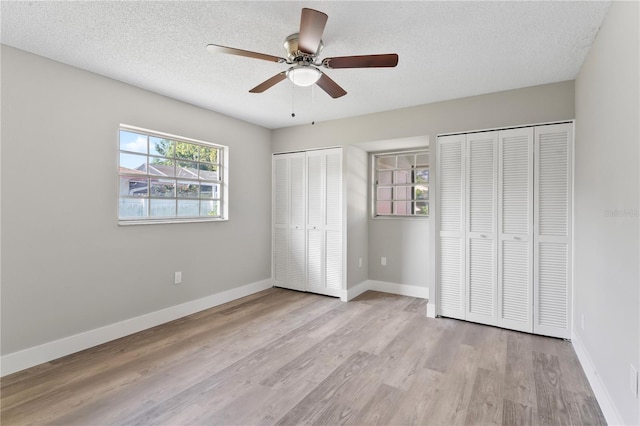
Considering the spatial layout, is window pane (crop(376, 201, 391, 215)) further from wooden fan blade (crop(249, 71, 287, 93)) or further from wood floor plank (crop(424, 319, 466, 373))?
wooden fan blade (crop(249, 71, 287, 93))

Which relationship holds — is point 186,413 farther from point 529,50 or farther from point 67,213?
point 529,50

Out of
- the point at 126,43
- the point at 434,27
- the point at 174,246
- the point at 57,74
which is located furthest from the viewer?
the point at 174,246

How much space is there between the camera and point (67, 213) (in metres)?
2.75

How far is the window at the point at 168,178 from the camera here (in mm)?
3268

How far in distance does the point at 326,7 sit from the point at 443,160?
7.50 feet

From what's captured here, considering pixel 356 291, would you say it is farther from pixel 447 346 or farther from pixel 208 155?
pixel 208 155

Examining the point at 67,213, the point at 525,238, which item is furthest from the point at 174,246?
the point at 525,238

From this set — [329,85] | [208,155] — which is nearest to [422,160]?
[329,85]

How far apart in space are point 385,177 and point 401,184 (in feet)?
0.92

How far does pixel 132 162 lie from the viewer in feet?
10.8

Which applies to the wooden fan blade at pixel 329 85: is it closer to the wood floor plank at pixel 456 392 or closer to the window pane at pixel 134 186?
the window pane at pixel 134 186

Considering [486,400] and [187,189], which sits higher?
[187,189]

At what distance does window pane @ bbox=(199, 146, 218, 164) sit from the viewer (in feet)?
13.3

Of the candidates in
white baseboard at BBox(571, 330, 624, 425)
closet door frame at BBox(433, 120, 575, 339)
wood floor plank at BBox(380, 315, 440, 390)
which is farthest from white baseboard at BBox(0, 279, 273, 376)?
white baseboard at BBox(571, 330, 624, 425)
